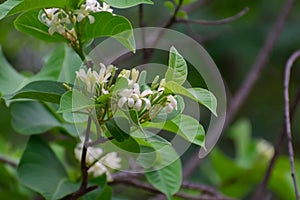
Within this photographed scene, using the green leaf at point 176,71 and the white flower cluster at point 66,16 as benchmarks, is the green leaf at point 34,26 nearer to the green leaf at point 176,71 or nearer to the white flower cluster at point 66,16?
the white flower cluster at point 66,16

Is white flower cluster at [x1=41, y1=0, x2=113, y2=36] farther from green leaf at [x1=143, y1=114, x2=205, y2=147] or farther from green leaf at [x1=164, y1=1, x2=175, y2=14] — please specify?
green leaf at [x1=164, y1=1, x2=175, y2=14]

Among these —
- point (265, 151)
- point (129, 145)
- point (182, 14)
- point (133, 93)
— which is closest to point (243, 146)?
point (265, 151)

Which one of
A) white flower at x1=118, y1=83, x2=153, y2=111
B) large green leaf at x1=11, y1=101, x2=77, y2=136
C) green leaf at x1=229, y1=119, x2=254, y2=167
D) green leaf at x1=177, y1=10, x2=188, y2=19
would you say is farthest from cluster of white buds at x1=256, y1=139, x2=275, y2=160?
white flower at x1=118, y1=83, x2=153, y2=111

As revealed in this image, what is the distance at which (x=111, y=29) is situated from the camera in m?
0.89

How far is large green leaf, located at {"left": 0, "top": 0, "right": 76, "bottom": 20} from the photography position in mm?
837

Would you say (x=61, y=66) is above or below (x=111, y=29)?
below

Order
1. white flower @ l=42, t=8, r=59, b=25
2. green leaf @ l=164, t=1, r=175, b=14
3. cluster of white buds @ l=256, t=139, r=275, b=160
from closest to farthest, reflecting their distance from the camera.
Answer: white flower @ l=42, t=8, r=59, b=25 < green leaf @ l=164, t=1, r=175, b=14 < cluster of white buds @ l=256, t=139, r=275, b=160

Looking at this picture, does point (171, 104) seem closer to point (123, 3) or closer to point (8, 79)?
point (123, 3)

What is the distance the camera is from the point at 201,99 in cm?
81

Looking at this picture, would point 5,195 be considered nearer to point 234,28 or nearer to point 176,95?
point 176,95

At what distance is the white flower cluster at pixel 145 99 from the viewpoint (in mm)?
796

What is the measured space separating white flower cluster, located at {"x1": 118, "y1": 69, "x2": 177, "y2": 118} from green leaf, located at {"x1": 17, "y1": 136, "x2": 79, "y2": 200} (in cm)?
34

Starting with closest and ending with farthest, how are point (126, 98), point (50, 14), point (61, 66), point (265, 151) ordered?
1. point (126, 98)
2. point (50, 14)
3. point (61, 66)
4. point (265, 151)

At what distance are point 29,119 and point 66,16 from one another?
354mm
